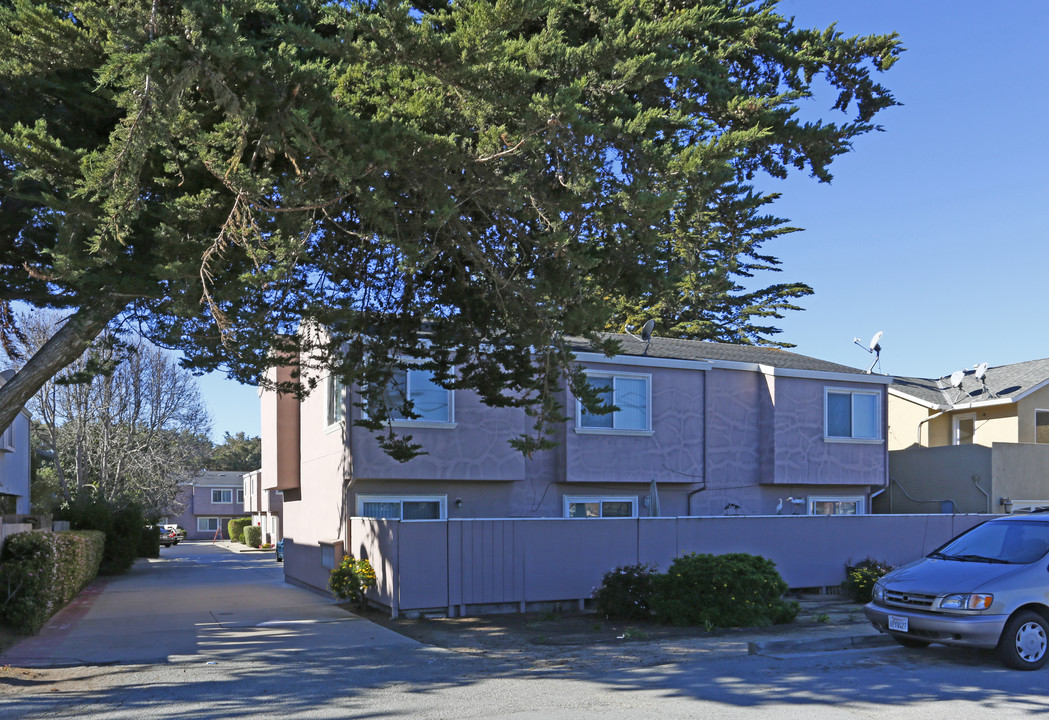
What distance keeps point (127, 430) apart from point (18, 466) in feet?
31.2

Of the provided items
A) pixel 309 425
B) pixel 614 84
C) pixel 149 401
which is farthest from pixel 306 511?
pixel 149 401

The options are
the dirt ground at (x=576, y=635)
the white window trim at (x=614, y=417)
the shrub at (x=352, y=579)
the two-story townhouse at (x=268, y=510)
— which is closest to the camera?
the dirt ground at (x=576, y=635)

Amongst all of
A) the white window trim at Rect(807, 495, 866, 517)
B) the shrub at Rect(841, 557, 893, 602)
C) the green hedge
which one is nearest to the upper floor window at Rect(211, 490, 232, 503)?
the white window trim at Rect(807, 495, 866, 517)

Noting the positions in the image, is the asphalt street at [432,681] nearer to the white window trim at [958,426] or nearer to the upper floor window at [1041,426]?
the upper floor window at [1041,426]

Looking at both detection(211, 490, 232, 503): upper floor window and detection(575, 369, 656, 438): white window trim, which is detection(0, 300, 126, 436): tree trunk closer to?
detection(575, 369, 656, 438): white window trim

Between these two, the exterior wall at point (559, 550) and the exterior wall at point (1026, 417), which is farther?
the exterior wall at point (1026, 417)

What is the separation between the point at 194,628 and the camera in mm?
14719

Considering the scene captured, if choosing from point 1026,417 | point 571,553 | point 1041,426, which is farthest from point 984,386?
point 571,553

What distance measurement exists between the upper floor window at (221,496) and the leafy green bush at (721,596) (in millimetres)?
67917

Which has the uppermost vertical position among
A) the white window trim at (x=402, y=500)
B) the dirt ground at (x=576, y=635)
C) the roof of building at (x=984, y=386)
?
the roof of building at (x=984, y=386)

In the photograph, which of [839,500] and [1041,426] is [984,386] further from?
[839,500]

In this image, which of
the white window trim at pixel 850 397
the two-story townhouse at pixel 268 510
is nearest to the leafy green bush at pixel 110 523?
the two-story townhouse at pixel 268 510

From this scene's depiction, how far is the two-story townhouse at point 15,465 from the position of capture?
2600cm

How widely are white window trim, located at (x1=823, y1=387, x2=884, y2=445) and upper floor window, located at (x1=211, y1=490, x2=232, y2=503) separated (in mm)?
62116
